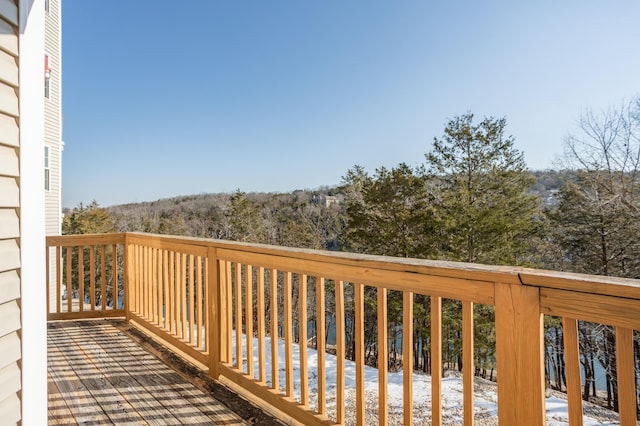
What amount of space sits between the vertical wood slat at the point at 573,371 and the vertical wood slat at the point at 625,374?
0.09m

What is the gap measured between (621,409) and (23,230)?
72.5 inches

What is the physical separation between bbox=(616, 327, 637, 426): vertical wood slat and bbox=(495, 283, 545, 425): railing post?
182 millimetres

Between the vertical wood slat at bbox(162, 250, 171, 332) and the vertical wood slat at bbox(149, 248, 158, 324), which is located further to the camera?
the vertical wood slat at bbox(149, 248, 158, 324)

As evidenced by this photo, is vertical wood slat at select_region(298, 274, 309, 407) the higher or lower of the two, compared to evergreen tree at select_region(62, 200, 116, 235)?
lower

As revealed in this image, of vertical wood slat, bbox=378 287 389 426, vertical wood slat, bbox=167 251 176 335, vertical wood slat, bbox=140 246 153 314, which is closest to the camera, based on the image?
vertical wood slat, bbox=378 287 389 426

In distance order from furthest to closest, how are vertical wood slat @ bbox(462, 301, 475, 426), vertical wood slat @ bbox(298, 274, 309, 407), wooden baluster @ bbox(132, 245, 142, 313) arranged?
wooden baluster @ bbox(132, 245, 142, 313) < vertical wood slat @ bbox(298, 274, 309, 407) < vertical wood slat @ bbox(462, 301, 475, 426)

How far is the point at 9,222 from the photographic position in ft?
3.59

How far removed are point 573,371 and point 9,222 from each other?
1.73m

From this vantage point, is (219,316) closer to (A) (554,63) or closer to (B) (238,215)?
(B) (238,215)

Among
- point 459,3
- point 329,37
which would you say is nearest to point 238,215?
point 329,37

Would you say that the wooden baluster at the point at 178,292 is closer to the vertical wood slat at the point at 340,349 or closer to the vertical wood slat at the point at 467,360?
the vertical wood slat at the point at 340,349

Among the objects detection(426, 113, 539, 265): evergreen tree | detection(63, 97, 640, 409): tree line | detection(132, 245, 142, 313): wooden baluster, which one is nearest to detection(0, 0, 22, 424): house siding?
detection(132, 245, 142, 313): wooden baluster

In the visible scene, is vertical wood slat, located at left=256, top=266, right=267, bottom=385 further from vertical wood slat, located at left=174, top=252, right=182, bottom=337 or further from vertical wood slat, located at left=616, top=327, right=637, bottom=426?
vertical wood slat, located at left=616, top=327, right=637, bottom=426

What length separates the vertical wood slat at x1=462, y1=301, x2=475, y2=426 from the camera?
1.28 meters
